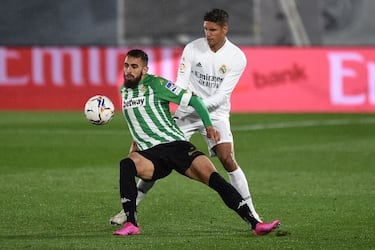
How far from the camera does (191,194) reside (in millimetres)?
11633

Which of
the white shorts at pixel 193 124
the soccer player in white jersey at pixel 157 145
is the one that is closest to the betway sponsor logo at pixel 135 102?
the soccer player in white jersey at pixel 157 145

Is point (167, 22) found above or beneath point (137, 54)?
beneath

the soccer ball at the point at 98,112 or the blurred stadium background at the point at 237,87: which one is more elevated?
the soccer ball at the point at 98,112

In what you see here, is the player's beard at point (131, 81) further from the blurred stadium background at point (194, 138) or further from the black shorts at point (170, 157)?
the blurred stadium background at point (194, 138)

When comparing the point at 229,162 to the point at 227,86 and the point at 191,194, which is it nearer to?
the point at 227,86

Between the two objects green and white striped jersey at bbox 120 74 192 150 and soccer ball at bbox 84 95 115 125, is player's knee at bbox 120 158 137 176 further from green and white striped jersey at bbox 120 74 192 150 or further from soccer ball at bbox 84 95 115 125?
soccer ball at bbox 84 95 115 125

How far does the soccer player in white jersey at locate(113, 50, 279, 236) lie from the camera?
8.80 m

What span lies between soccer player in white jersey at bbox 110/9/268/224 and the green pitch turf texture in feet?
1.62

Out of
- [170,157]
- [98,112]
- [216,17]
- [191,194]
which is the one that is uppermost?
[216,17]

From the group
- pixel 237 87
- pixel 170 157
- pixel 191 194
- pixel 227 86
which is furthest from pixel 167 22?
pixel 170 157

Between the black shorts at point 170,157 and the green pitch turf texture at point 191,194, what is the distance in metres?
0.52

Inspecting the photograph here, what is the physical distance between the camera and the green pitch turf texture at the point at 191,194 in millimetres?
8672

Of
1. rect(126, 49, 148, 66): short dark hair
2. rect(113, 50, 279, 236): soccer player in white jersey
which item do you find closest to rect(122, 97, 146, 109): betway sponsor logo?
rect(113, 50, 279, 236): soccer player in white jersey

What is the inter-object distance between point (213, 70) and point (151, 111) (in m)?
1.01
